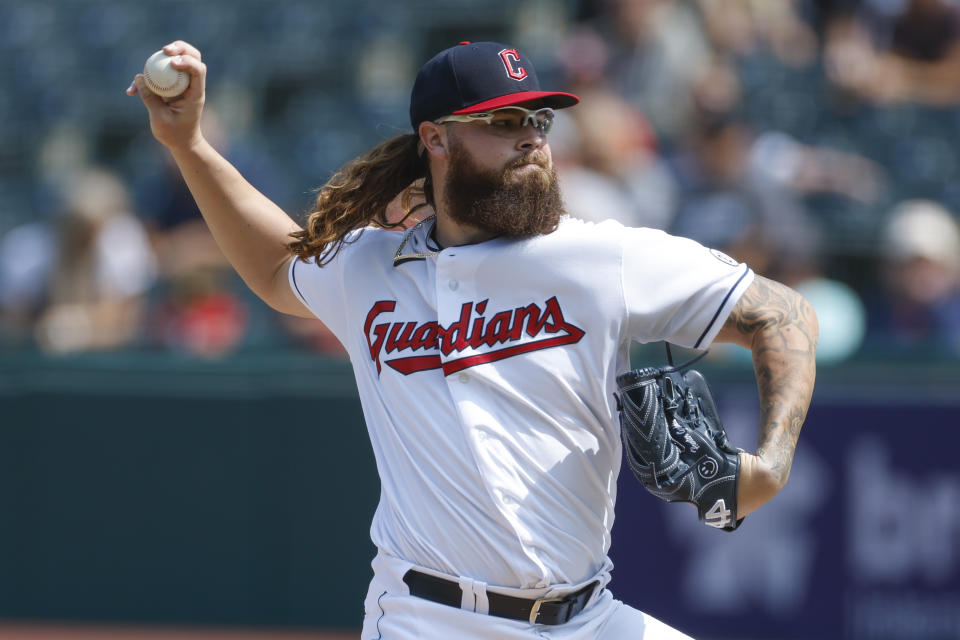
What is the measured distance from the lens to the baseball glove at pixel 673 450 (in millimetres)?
2629

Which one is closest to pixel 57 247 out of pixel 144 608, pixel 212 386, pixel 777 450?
pixel 212 386

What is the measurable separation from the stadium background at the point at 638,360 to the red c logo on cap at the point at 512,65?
3485mm

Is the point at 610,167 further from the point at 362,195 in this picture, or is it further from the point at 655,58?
the point at 362,195

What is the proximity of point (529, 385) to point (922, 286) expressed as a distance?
3.97 meters

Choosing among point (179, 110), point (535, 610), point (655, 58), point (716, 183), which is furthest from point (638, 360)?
point (535, 610)

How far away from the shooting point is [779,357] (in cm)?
274

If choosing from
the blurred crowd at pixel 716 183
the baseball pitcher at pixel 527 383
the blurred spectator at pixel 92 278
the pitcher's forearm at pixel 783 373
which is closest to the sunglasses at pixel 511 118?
the baseball pitcher at pixel 527 383

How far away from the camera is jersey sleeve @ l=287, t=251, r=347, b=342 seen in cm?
319

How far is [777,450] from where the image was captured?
2639mm

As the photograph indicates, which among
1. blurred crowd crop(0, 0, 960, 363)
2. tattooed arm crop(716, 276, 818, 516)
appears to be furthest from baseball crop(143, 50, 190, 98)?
blurred crowd crop(0, 0, 960, 363)

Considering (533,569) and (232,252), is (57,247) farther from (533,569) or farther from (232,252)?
(533,569)

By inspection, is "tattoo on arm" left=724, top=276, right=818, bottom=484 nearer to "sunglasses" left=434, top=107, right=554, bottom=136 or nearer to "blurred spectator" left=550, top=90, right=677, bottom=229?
"sunglasses" left=434, top=107, right=554, bottom=136

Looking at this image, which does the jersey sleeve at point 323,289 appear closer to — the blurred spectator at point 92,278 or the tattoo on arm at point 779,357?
the tattoo on arm at point 779,357

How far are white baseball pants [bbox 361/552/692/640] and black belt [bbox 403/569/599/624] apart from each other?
1 cm
